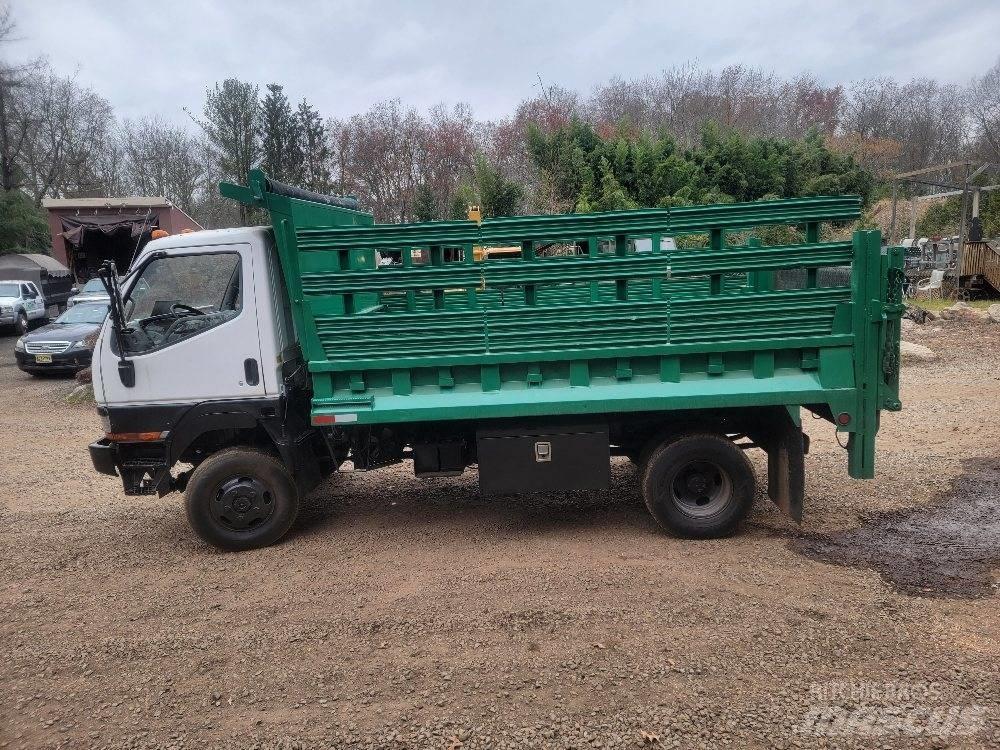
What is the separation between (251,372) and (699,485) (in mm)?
3239

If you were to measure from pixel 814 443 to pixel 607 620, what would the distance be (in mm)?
4701

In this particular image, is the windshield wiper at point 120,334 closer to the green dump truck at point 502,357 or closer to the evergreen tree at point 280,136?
the green dump truck at point 502,357

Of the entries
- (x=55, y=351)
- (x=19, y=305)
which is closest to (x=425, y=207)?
(x=55, y=351)

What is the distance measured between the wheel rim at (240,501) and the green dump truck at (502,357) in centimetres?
2

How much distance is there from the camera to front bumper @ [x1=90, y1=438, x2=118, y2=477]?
17.4 feet

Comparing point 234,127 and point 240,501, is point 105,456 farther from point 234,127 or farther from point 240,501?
point 234,127

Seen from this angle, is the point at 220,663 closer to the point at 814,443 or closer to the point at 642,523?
the point at 642,523

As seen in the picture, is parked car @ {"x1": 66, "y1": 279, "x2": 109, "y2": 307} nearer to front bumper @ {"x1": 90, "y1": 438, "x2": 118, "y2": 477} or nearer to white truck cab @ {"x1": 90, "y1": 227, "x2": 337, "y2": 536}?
front bumper @ {"x1": 90, "y1": 438, "x2": 118, "y2": 477}

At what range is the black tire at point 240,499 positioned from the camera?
525 cm

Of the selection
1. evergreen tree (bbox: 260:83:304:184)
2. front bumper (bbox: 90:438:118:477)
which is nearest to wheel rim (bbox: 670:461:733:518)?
front bumper (bbox: 90:438:118:477)

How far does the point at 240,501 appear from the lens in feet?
17.4

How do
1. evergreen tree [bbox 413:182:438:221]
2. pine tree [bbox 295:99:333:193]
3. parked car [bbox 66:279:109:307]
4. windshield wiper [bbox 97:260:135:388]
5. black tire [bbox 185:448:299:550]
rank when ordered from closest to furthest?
windshield wiper [bbox 97:260:135:388]
black tire [bbox 185:448:299:550]
parked car [bbox 66:279:109:307]
evergreen tree [bbox 413:182:438:221]
pine tree [bbox 295:99:333:193]

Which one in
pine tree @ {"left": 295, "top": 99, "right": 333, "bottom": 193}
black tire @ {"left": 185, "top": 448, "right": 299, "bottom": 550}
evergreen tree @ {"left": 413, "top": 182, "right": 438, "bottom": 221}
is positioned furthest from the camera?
pine tree @ {"left": 295, "top": 99, "right": 333, "bottom": 193}

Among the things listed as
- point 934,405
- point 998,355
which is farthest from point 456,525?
point 998,355
